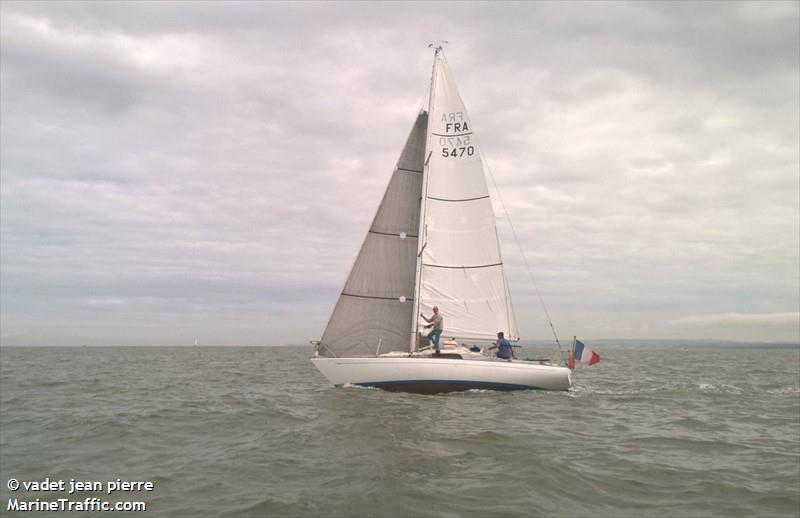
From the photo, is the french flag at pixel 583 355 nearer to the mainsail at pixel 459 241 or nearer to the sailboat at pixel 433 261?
the sailboat at pixel 433 261

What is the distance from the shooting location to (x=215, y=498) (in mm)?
7188

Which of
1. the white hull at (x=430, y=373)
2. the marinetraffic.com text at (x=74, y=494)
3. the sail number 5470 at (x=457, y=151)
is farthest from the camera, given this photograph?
the sail number 5470 at (x=457, y=151)

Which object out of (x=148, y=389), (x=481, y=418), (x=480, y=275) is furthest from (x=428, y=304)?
(x=148, y=389)

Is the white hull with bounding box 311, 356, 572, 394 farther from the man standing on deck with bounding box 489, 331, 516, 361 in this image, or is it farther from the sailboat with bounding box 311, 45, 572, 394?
the man standing on deck with bounding box 489, 331, 516, 361

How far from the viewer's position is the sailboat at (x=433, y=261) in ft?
62.1

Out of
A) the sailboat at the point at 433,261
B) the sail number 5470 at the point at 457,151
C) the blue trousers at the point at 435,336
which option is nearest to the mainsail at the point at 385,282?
the sailboat at the point at 433,261

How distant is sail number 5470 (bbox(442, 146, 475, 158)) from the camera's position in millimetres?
20297

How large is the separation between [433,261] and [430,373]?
474 centimetres

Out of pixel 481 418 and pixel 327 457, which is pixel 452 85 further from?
pixel 327 457

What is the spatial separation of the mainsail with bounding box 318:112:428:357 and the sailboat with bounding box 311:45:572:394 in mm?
38

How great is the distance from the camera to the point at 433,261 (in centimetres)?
1978

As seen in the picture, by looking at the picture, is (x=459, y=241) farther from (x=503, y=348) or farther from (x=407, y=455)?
(x=407, y=455)

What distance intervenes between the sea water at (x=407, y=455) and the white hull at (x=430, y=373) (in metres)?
0.41

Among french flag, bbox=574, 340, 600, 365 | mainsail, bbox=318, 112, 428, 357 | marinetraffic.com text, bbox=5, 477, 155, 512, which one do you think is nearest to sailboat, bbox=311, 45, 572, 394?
mainsail, bbox=318, 112, 428, 357
